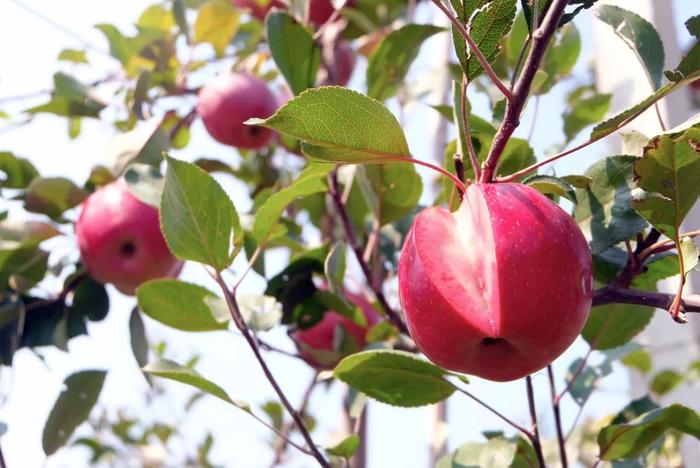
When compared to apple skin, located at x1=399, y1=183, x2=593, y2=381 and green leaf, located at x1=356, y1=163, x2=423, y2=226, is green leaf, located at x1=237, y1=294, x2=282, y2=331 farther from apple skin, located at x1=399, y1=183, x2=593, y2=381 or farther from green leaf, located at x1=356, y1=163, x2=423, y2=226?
apple skin, located at x1=399, y1=183, x2=593, y2=381

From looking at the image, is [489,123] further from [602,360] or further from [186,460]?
[186,460]

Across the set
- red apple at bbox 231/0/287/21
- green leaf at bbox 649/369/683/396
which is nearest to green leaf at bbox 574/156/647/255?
green leaf at bbox 649/369/683/396

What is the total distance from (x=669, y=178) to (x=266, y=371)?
410 millimetres

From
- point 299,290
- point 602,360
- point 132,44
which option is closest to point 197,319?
point 299,290

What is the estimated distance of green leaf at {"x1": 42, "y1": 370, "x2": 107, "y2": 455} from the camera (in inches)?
39.9

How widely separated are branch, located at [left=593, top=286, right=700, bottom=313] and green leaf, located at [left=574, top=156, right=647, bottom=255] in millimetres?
39

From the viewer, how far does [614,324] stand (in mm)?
886

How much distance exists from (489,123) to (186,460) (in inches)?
69.7

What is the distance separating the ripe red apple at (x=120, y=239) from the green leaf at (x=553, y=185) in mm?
656

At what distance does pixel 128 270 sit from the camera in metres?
1.11

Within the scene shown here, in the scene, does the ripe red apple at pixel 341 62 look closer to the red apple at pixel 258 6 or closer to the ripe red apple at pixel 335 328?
the red apple at pixel 258 6

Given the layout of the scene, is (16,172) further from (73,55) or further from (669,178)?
(669,178)

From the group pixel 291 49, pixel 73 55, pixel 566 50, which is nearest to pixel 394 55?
pixel 291 49

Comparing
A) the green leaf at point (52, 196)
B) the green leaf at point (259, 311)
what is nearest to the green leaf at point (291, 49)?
the green leaf at point (259, 311)
